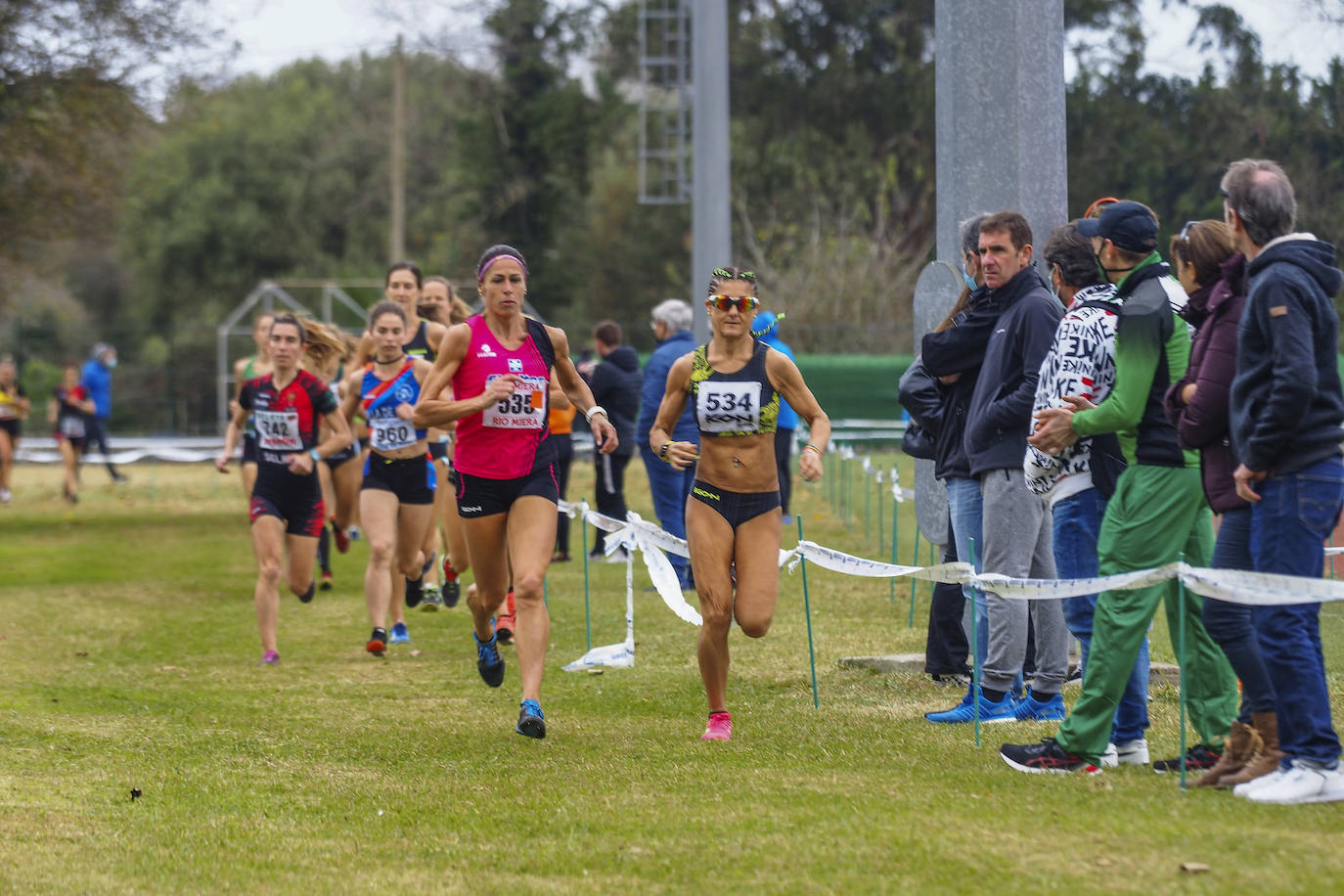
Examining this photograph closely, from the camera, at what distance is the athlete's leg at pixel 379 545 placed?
10.7m

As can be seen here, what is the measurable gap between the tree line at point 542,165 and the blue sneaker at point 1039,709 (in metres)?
10.8

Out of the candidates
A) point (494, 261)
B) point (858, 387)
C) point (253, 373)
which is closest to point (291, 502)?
point (494, 261)

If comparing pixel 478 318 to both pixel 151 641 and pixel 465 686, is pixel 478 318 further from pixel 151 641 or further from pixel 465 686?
pixel 151 641

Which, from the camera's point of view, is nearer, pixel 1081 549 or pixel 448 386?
pixel 1081 549

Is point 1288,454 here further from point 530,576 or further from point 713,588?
point 530,576

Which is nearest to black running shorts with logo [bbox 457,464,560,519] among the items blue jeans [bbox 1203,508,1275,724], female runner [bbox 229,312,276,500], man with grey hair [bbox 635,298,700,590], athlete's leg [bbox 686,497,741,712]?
athlete's leg [bbox 686,497,741,712]

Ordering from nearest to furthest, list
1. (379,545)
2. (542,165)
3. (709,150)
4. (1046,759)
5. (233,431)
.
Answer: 1. (1046,759)
2. (379,545)
3. (233,431)
4. (709,150)
5. (542,165)

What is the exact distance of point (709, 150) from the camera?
18188 millimetres

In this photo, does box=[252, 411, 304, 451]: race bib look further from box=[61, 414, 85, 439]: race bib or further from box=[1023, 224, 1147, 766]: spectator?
box=[61, 414, 85, 439]: race bib

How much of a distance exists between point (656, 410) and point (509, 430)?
17.7 feet

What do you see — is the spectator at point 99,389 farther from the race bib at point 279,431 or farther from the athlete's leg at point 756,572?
the athlete's leg at point 756,572

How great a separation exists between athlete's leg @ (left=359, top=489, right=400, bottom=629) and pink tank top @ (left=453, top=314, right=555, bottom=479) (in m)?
3.07

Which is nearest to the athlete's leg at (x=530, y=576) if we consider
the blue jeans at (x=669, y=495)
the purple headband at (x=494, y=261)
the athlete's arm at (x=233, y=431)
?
the purple headband at (x=494, y=261)

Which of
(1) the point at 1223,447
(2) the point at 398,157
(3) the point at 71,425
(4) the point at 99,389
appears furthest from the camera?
(2) the point at 398,157
